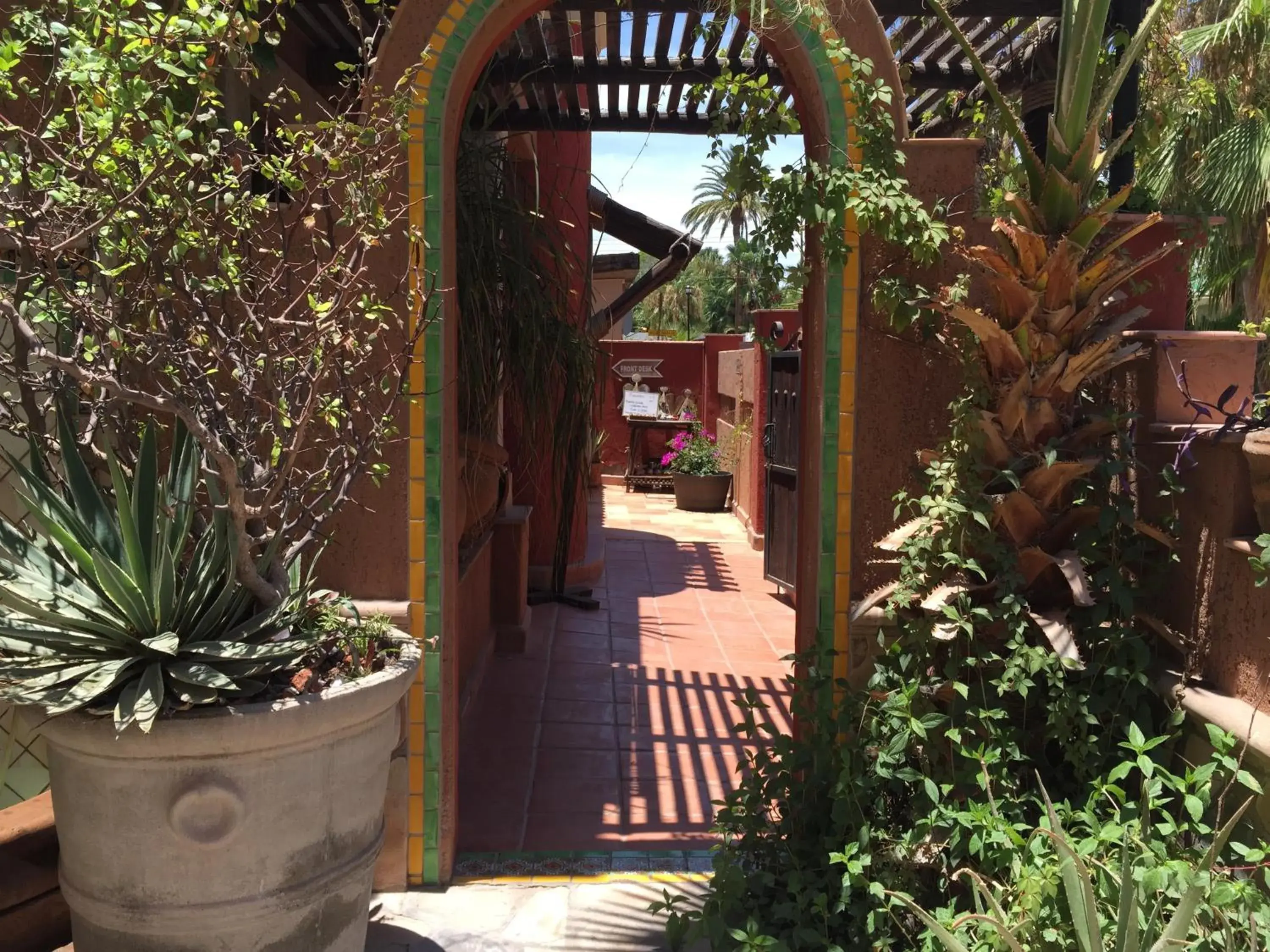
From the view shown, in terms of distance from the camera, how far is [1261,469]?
2.43m

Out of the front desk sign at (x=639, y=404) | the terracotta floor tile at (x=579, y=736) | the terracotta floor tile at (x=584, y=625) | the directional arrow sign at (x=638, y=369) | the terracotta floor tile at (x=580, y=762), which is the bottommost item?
the terracotta floor tile at (x=580, y=762)

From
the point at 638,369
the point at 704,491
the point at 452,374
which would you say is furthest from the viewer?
the point at 638,369

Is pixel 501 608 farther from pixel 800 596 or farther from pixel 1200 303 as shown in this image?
pixel 1200 303

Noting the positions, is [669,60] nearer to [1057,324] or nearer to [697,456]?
[1057,324]

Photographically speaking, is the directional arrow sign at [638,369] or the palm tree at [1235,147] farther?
the directional arrow sign at [638,369]

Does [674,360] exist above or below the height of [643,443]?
above

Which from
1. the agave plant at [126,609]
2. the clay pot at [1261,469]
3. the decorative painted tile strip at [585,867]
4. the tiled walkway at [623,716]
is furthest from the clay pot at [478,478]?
the clay pot at [1261,469]

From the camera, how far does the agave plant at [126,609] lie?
6.90ft

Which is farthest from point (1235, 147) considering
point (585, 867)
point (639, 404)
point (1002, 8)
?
point (585, 867)

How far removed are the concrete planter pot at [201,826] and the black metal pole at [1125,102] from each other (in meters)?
2.99

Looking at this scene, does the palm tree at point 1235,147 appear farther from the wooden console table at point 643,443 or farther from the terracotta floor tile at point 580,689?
the wooden console table at point 643,443

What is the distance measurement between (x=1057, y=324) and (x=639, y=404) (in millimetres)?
11363

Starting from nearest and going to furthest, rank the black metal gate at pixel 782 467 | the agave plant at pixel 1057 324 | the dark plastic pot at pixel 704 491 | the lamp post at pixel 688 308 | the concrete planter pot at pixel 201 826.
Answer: the concrete planter pot at pixel 201 826 → the agave plant at pixel 1057 324 → the black metal gate at pixel 782 467 → the dark plastic pot at pixel 704 491 → the lamp post at pixel 688 308

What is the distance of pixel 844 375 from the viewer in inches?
127
